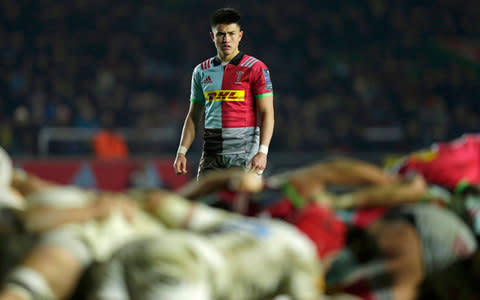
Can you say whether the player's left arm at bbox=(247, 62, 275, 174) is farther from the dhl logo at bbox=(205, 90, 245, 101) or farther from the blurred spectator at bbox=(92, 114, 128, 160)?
the blurred spectator at bbox=(92, 114, 128, 160)

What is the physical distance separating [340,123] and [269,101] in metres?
5.76

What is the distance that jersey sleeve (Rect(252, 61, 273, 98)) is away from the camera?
261cm

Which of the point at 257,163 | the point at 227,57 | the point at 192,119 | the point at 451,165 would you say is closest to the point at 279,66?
the point at 192,119

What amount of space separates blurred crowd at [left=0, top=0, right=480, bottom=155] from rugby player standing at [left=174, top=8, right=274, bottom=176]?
465 cm

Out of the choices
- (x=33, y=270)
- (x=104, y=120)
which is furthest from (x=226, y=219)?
(x=104, y=120)

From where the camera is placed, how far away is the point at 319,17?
10641mm

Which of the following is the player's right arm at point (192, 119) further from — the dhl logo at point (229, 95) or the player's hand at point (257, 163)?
the player's hand at point (257, 163)

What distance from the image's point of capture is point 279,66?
9516 mm

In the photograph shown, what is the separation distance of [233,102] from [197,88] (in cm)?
24

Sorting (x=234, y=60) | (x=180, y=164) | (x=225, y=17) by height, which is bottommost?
(x=180, y=164)

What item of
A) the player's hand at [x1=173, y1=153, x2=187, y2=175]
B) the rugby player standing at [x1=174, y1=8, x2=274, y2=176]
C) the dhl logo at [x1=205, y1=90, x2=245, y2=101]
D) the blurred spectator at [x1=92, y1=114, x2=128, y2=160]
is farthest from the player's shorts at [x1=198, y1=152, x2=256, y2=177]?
the blurred spectator at [x1=92, y1=114, x2=128, y2=160]

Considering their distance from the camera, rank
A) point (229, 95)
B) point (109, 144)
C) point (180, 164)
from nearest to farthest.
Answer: point (229, 95)
point (180, 164)
point (109, 144)

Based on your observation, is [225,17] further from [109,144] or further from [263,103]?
[109,144]

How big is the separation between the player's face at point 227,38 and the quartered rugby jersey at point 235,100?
0.14ft
